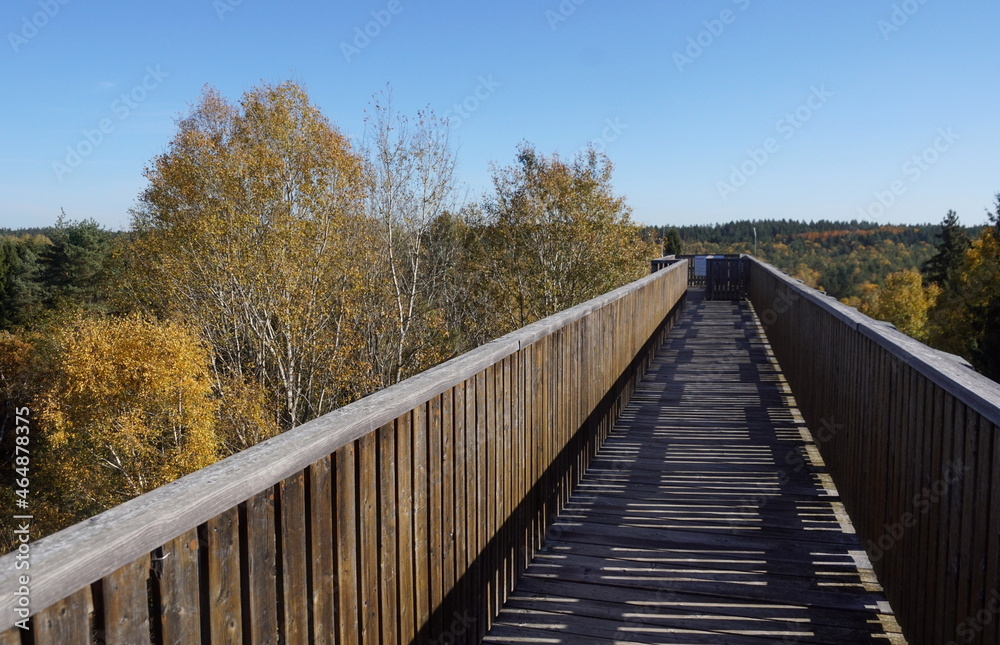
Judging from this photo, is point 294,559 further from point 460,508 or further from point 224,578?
Result: point 460,508

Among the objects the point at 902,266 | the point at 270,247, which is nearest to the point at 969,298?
the point at 270,247

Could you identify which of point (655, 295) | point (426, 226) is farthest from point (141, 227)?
point (655, 295)

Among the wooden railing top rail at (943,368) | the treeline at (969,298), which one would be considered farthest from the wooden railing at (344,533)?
the treeline at (969,298)

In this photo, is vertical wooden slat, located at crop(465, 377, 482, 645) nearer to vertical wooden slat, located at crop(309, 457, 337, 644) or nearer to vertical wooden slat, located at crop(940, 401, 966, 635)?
vertical wooden slat, located at crop(309, 457, 337, 644)

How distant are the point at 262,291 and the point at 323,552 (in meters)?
25.5

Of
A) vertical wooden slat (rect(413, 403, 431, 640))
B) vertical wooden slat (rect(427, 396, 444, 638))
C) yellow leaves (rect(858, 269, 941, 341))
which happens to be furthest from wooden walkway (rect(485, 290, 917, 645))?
yellow leaves (rect(858, 269, 941, 341))

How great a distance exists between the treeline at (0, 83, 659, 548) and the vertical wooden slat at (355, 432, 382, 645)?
22797 millimetres

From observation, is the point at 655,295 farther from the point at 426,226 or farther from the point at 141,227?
the point at 141,227

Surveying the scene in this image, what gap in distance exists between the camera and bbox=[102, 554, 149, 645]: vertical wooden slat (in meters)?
1.13

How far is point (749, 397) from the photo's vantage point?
790cm

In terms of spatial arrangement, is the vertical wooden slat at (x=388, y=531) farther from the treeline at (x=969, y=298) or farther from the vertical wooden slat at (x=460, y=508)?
the treeline at (x=969, y=298)

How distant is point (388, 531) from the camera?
2135 mm

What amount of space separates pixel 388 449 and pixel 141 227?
35.0 m

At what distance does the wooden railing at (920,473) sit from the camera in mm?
2102
